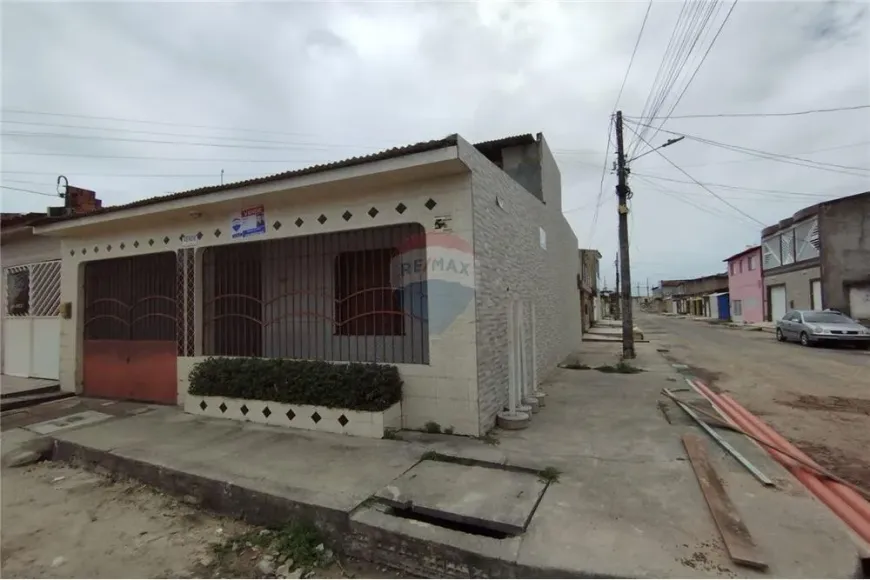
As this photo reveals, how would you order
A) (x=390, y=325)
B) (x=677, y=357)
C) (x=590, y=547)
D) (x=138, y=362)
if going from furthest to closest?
→ (x=677, y=357)
(x=138, y=362)
(x=390, y=325)
(x=590, y=547)

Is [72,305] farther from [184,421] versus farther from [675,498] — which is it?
[675,498]

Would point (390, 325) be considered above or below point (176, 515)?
above

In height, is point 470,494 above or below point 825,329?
below

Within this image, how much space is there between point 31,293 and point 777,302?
3341 cm

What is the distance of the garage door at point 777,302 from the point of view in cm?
2412

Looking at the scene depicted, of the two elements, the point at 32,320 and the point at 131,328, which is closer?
the point at 131,328

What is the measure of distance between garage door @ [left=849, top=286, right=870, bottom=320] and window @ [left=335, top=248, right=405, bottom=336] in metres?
23.1

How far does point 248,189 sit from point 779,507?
648 centimetres

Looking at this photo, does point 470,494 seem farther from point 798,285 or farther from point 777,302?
point 777,302

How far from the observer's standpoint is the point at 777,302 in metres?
24.9

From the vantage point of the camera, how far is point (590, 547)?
264cm

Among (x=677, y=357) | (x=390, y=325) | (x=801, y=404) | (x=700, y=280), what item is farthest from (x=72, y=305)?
(x=700, y=280)

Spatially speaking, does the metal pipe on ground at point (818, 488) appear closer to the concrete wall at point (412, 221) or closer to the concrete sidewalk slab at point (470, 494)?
the concrete sidewalk slab at point (470, 494)

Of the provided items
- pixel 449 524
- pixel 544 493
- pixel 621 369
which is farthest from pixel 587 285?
pixel 449 524
